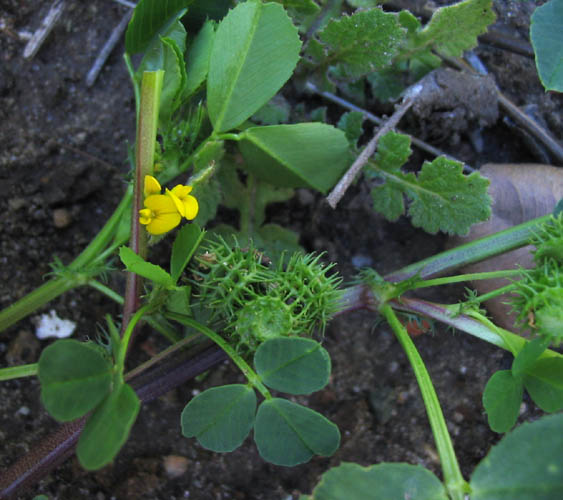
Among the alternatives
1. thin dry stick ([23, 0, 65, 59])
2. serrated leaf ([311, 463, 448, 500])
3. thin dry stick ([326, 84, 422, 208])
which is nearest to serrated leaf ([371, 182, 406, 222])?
thin dry stick ([326, 84, 422, 208])

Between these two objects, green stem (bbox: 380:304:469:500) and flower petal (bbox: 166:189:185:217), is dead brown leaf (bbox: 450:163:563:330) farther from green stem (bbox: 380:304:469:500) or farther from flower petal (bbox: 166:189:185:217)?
flower petal (bbox: 166:189:185:217)

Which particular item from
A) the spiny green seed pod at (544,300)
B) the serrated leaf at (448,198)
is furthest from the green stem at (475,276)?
the serrated leaf at (448,198)

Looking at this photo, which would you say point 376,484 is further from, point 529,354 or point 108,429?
point 108,429

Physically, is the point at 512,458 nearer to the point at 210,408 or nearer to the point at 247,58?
the point at 210,408

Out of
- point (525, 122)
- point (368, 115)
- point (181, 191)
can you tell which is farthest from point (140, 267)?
point (525, 122)

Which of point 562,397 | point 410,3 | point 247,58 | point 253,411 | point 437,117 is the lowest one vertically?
point 562,397

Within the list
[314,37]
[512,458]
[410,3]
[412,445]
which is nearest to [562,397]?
[512,458]
